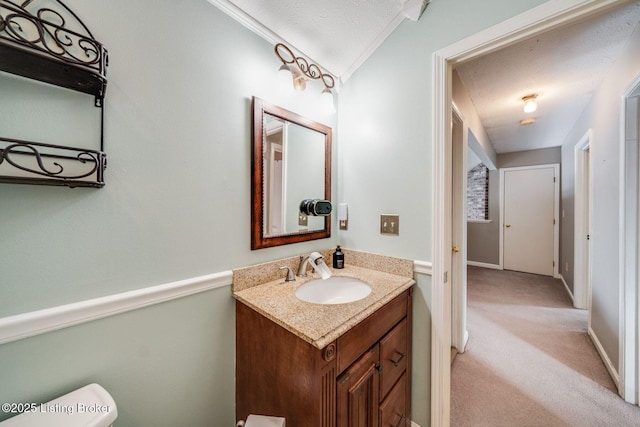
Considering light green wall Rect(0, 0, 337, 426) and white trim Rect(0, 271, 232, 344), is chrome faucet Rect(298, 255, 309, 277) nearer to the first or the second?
light green wall Rect(0, 0, 337, 426)

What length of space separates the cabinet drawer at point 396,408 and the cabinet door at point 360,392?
80 millimetres

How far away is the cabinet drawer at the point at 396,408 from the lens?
41.6 inches

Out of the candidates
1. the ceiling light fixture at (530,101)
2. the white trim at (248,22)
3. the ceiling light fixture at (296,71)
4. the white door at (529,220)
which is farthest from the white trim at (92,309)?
the white door at (529,220)

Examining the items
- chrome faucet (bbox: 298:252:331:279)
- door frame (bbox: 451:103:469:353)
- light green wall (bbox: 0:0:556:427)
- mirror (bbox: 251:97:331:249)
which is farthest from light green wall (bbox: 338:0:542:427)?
door frame (bbox: 451:103:469:353)

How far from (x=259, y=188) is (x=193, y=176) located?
0.31 m

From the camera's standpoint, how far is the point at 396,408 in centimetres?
117

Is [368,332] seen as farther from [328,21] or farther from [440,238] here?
[328,21]

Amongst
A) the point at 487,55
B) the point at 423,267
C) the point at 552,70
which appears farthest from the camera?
the point at 552,70

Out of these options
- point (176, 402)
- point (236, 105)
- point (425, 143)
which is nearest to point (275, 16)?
point (236, 105)

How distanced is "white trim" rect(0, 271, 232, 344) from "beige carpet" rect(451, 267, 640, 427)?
5.78 ft

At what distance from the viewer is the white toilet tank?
604 mm

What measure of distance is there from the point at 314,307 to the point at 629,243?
209cm

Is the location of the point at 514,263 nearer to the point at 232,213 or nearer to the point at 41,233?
the point at 232,213

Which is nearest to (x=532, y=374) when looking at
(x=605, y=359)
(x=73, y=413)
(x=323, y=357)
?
(x=605, y=359)
